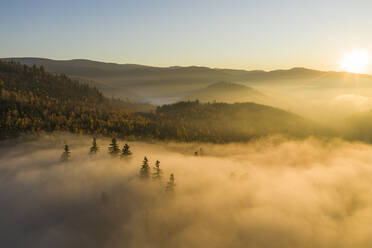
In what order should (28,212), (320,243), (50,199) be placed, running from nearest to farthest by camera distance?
(28,212) < (50,199) < (320,243)

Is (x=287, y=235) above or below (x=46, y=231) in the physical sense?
below

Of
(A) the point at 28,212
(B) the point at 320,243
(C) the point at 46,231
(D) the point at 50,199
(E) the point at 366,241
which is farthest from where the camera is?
(E) the point at 366,241

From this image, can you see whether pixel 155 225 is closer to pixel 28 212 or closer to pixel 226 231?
pixel 226 231

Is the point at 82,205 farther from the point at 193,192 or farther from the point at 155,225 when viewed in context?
the point at 193,192

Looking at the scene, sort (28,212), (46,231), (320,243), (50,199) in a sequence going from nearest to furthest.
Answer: (46,231)
(28,212)
(50,199)
(320,243)

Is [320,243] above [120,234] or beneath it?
beneath

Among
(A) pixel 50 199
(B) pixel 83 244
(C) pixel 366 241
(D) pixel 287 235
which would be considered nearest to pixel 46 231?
(B) pixel 83 244

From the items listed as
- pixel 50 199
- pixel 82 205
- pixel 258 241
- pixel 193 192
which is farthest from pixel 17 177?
pixel 258 241

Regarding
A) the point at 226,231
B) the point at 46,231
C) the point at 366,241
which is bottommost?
the point at 366,241

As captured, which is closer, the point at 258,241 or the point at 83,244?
the point at 83,244
